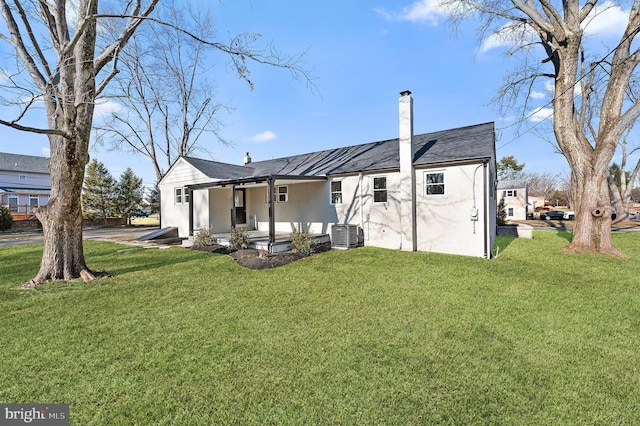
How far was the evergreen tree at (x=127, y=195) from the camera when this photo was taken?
28897 mm

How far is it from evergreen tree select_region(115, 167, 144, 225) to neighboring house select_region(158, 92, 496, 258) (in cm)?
1723

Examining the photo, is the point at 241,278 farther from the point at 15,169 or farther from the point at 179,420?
the point at 15,169

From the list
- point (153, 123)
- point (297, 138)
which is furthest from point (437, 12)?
point (153, 123)

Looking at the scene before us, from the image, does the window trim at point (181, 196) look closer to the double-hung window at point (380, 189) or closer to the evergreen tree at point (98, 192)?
the double-hung window at point (380, 189)

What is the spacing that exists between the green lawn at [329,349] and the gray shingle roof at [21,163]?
34.9 meters

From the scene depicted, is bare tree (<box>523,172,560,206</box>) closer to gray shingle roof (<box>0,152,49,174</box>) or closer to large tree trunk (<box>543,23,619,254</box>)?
large tree trunk (<box>543,23,619,254</box>)

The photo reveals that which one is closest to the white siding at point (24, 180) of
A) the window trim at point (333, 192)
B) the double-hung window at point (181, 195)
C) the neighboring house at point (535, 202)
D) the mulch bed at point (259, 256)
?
the double-hung window at point (181, 195)

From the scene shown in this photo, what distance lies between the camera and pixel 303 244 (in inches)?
390

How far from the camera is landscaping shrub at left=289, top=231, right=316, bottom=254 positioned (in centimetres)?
991

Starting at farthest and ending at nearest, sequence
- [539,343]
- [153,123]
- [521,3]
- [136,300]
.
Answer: [153,123] → [521,3] → [136,300] → [539,343]

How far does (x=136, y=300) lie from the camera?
5.36m

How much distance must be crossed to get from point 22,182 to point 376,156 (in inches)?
1535

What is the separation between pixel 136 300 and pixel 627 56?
14.9 meters

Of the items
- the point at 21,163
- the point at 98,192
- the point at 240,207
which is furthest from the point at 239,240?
the point at 21,163
